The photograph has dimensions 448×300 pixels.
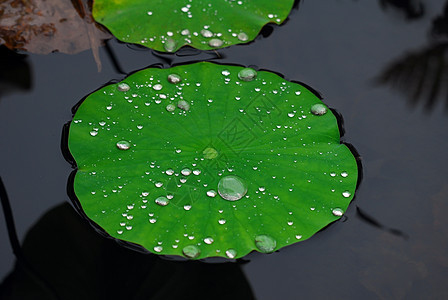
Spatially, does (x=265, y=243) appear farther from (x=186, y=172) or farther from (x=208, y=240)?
(x=186, y=172)

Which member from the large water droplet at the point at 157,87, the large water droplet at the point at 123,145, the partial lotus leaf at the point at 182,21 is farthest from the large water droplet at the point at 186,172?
the partial lotus leaf at the point at 182,21

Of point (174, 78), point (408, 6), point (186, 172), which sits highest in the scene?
point (408, 6)

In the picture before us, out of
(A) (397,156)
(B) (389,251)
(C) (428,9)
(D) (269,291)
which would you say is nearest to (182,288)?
(D) (269,291)

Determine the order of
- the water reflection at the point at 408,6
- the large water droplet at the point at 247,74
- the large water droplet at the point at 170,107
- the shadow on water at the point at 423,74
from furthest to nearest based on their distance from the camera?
the water reflection at the point at 408,6, the shadow on water at the point at 423,74, the large water droplet at the point at 247,74, the large water droplet at the point at 170,107

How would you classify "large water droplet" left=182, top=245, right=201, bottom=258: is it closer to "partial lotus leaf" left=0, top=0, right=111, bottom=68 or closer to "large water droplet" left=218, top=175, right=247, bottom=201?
"large water droplet" left=218, top=175, right=247, bottom=201

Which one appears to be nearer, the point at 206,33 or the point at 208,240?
the point at 208,240

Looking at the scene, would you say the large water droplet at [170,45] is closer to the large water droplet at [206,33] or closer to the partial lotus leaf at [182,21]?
the partial lotus leaf at [182,21]

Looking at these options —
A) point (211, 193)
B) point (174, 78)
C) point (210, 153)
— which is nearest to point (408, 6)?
point (174, 78)

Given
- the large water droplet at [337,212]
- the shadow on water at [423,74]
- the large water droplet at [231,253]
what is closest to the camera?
the large water droplet at [231,253]
